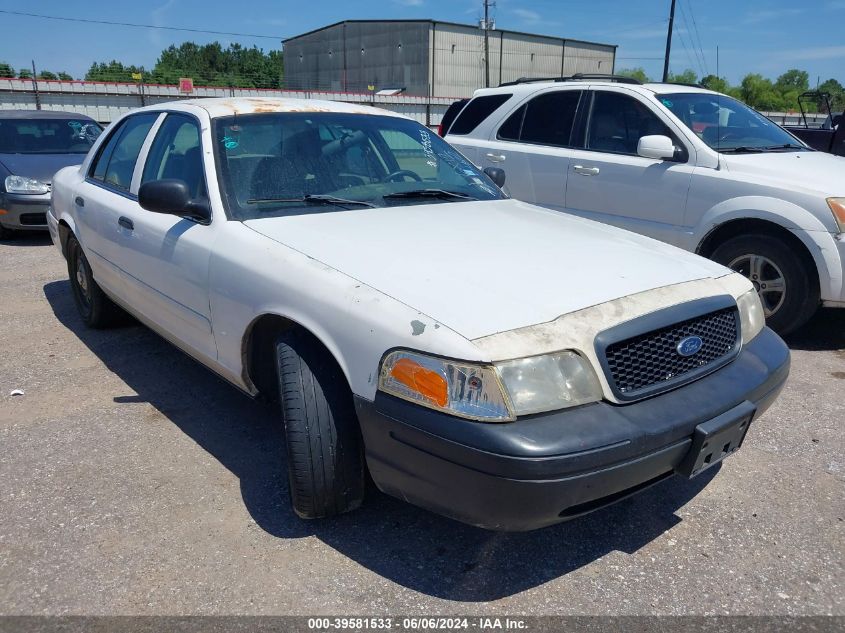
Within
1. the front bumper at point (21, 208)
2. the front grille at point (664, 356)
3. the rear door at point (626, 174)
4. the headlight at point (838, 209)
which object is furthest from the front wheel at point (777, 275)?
the front bumper at point (21, 208)

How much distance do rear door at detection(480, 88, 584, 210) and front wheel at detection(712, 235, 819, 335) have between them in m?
1.60

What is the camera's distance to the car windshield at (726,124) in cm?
532

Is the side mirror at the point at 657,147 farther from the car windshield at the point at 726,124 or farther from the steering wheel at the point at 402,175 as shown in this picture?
the steering wheel at the point at 402,175

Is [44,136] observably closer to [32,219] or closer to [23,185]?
[23,185]

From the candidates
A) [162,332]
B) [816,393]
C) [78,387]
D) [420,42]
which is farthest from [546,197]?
[420,42]

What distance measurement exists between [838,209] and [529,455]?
3606 millimetres

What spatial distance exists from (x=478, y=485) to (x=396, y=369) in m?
0.44

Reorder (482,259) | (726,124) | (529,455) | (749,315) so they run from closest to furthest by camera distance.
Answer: (529,455), (482,259), (749,315), (726,124)

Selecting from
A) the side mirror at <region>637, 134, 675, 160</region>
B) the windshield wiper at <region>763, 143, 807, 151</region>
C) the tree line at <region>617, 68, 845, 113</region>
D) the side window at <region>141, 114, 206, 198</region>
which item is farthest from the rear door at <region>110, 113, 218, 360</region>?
the tree line at <region>617, 68, 845, 113</region>

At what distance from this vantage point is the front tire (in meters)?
2.49

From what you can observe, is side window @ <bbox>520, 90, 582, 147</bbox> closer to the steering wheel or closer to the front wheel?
the front wheel

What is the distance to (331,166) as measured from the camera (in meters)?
3.45

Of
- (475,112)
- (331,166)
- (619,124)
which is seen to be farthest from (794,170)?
(331,166)

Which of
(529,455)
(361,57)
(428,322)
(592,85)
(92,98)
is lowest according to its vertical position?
(529,455)
